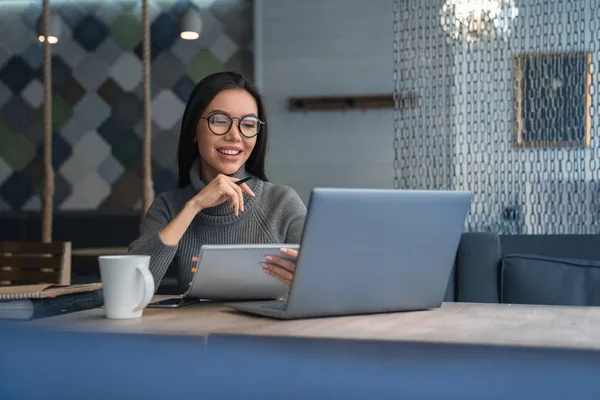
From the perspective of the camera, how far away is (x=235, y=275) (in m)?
1.26

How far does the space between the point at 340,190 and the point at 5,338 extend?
50cm

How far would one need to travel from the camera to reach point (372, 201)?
3.46 feet

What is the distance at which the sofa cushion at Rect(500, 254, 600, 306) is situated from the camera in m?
1.88

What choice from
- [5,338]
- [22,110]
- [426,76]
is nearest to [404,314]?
[5,338]

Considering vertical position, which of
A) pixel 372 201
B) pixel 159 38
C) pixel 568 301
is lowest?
pixel 568 301

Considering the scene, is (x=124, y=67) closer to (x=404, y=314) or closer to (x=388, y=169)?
(x=388, y=169)

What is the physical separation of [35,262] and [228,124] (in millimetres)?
1222

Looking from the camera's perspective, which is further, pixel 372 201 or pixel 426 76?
pixel 426 76

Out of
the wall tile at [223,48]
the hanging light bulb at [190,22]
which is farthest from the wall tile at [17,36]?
the wall tile at [223,48]

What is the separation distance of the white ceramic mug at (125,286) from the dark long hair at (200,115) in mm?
820

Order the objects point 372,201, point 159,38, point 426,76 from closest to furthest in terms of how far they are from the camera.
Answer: point 372,201 → point 426,76 → point 159,38

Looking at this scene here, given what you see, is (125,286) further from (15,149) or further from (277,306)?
(15,149)

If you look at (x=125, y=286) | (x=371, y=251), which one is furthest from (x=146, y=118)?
(x=371, y=251)

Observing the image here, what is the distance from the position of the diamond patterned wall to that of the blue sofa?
230 centimetres
